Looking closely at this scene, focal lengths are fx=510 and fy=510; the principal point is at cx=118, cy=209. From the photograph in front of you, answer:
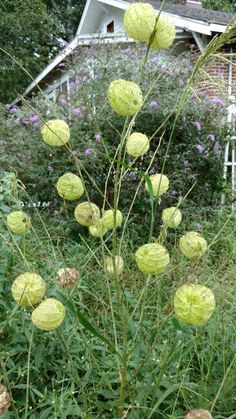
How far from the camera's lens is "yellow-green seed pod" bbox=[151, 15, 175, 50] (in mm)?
937

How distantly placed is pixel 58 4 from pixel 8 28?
5.94 meters

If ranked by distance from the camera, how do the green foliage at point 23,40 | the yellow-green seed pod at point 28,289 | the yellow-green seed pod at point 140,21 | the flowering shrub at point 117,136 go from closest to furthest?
the yellow-green seed pod at point 140,21, the yellow-green seed pod at point 28,289, the flowering shrub at point 117,136, the green foliage at point 23,40

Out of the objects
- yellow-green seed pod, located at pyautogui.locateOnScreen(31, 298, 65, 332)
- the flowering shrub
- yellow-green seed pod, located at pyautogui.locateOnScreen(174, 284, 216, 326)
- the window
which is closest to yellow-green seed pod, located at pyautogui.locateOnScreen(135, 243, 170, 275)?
yellow-green seed pod, located at pyautogui.locateOnScreen(174, 284, 216, 326)

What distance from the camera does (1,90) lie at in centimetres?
1650

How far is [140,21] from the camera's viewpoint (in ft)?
2.95

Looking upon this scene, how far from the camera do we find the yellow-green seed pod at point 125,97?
908mm

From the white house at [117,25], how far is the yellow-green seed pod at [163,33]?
3670 millimetres

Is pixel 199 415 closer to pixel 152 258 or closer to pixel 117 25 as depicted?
pixel 152 258

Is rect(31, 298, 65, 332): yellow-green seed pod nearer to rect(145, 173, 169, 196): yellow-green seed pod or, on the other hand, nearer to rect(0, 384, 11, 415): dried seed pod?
rect(0, 384, 11, 415): dried seed pod

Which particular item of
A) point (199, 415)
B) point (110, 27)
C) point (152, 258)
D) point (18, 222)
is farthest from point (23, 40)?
point (199, 415)

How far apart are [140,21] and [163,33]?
6 centimetres

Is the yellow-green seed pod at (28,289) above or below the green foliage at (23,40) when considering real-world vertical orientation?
below

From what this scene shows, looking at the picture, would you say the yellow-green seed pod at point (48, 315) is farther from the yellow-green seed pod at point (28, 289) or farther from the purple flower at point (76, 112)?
the purple flower at point (76, 112)

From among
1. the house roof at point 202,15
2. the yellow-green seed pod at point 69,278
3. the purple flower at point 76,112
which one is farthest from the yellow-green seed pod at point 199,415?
the house roof at point 202,15
